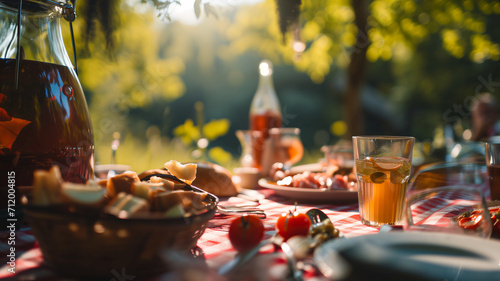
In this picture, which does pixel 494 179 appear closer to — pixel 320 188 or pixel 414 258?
pixel 320 188

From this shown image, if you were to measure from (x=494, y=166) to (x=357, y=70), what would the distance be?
354cm

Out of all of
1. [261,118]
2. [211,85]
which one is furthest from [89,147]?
[211,85]

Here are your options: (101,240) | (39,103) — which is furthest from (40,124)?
(101,240)

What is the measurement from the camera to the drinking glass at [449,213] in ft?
1.89

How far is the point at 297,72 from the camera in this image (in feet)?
40.0

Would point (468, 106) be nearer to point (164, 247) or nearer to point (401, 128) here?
point (401, 128)

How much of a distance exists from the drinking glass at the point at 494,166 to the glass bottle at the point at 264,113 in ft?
3.44

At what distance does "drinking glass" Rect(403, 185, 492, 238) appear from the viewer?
0.57 meters

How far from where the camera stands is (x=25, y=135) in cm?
76

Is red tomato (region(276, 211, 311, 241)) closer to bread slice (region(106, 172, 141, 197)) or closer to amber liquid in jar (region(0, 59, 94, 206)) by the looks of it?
bread slice (region(106, 172, 141, 197))

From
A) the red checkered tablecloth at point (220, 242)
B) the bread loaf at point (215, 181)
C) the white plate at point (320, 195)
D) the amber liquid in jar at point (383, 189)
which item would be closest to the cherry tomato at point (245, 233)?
the red checkered tablecloth at point (220, 242)

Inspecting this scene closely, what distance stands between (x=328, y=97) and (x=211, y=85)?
402cm

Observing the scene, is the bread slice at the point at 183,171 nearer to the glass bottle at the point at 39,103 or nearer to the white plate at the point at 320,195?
the glass bottle at the point at 39,103

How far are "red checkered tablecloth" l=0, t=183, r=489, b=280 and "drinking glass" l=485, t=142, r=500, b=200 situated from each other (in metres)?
0.16
